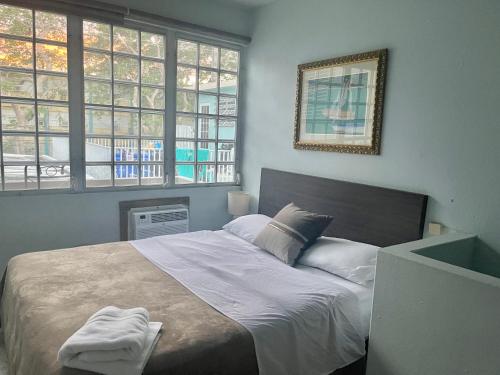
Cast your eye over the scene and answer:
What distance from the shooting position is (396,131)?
2.66m

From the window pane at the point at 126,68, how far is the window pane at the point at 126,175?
2.69 feet

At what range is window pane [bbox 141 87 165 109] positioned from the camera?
355 cm

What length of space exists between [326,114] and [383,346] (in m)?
1.91

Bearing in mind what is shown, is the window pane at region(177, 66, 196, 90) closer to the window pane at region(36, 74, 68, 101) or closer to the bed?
the window pane at region(36, 74, 68, 101)

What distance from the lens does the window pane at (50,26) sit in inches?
119

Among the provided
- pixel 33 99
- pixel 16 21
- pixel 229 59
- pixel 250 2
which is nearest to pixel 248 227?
pixel 229 59

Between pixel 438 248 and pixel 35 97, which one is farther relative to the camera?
pixel 35 97

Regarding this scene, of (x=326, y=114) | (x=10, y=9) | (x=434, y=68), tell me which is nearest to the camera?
(x=434, y=68)

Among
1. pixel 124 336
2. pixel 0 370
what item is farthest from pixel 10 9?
pixel 124 336

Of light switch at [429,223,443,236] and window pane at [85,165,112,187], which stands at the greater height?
window pane at [85,165,112,187]

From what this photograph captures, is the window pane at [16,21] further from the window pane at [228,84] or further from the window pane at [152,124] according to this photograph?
the window pane at [228,84]

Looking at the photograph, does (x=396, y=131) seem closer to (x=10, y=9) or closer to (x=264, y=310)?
(x=264, y=310)

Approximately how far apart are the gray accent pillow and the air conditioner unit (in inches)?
46.6

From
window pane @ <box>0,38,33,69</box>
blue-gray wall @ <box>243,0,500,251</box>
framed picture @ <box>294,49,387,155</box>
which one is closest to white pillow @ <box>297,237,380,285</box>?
blue-gray wall @ <box>243,0,500,251</box>
